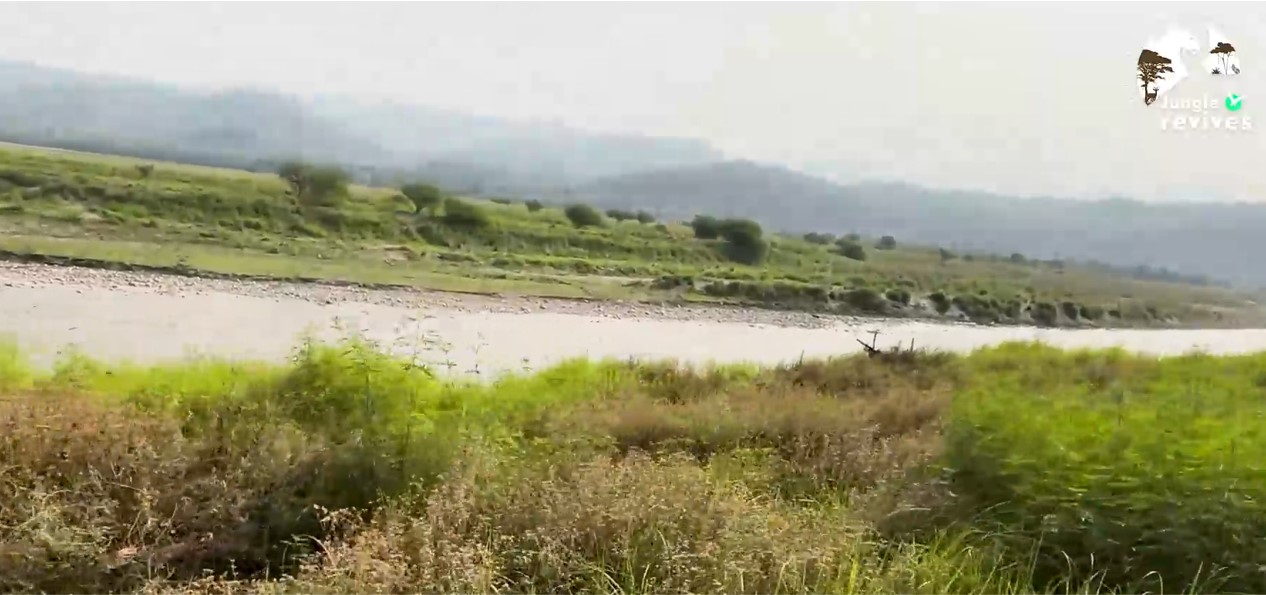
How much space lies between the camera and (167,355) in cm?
366

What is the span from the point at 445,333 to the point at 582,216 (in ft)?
3.22

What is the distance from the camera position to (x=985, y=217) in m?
4.68

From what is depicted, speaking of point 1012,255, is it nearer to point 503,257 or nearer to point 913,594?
point 503,257

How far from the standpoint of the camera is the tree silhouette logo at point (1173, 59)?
13.1 ft

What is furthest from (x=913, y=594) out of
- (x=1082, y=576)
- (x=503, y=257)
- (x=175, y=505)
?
(x=503, y=257)

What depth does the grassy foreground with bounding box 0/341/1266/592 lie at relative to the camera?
2.15 metres

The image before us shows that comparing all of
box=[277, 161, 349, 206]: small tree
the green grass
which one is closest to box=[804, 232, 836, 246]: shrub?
the green grass

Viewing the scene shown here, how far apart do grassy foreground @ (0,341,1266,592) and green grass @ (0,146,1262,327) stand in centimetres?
82

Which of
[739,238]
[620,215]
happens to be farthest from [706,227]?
[620,215]

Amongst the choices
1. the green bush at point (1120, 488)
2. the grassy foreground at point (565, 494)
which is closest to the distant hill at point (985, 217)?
the grassy foreground at point (565, 494)

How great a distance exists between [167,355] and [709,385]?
7.74 ft

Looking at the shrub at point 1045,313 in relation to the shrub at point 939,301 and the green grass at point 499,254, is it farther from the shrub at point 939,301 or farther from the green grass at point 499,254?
the shrub at point 939,301

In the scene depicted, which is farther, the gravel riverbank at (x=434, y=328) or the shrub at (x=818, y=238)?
the shrub at (x=818, y=238)

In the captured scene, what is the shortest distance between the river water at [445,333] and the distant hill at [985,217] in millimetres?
425
